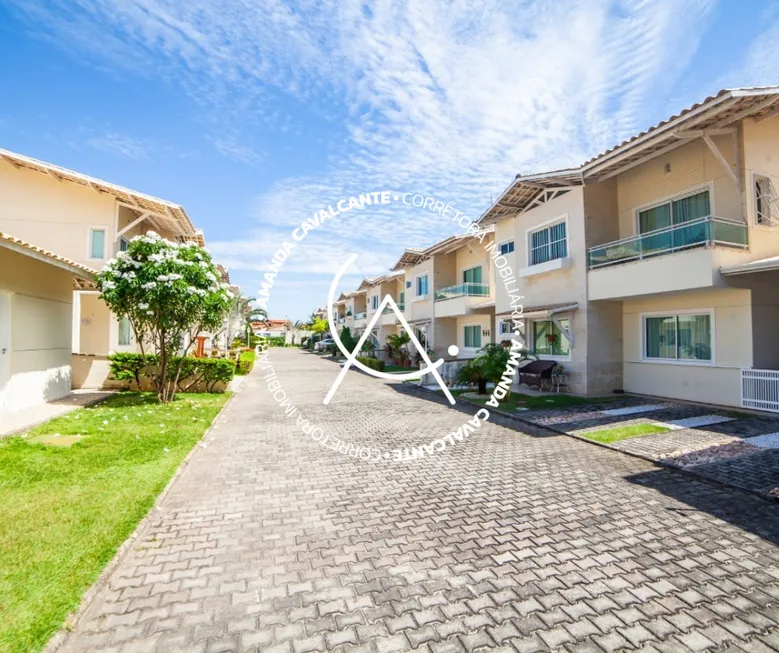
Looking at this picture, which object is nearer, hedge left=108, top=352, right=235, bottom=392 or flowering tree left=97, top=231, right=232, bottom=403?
flowering tree left=97, top=231, right=232, bottom=403

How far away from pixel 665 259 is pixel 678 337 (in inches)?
115

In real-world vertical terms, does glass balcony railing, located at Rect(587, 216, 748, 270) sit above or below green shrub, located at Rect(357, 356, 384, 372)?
above

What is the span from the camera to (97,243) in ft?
56.3

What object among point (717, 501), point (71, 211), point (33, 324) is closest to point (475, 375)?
point (717, 501)

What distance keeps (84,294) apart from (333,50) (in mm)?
13921

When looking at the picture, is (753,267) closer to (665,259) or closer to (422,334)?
(665,259)

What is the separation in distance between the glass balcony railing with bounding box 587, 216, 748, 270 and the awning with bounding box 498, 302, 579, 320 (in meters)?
1.44

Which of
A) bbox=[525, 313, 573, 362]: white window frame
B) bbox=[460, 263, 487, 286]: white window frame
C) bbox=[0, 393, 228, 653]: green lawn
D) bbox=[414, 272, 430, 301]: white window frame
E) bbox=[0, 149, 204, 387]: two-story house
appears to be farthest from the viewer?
bbox=[414, 272, 430, 301]: white window frame

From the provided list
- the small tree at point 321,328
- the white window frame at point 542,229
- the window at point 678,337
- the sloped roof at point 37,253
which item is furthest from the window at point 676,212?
the small tree at point 321,328

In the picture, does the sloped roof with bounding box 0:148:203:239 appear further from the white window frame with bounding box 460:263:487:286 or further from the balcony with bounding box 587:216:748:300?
the balcony with bounding box 587:216:748:300

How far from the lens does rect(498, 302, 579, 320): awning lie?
47.6 feet

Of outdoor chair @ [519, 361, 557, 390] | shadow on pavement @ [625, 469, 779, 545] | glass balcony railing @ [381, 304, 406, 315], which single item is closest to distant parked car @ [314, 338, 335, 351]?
glass balcony railing @ [381, 304, 406, 315]

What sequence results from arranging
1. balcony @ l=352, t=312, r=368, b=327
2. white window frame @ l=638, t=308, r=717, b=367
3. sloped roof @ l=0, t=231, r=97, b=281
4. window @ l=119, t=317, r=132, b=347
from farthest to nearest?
1. balcony @ l=352, t=312, r=368, b=327
2. window @ l=119, t=317, r=132, b=347
3. white window frame @ l=638, t=308, r=717, b=367
4. sloped roof @ l=0, t=231, r=97, b=281

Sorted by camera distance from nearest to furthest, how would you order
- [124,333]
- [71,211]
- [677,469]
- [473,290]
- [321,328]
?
[677,469], [71,211], [124,333], [473,290], [321,328]
